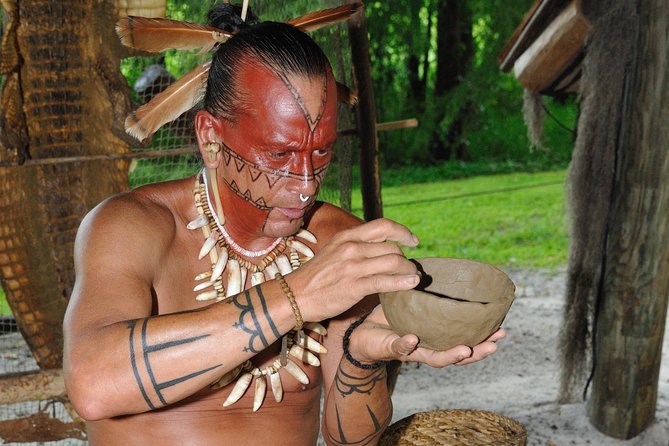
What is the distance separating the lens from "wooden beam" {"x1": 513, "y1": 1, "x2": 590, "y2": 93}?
3.59 meters

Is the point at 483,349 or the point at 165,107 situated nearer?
the point at 483,349

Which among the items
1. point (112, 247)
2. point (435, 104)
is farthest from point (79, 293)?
point (435, 104)

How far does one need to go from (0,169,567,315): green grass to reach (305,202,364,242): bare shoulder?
4302mm

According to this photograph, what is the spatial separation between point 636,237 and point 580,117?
25.9 inches

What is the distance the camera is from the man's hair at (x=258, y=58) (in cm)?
177

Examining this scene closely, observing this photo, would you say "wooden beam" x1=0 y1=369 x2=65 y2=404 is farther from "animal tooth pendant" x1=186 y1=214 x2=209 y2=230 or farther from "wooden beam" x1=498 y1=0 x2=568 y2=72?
"wooden beam" x1=498 y1=0 x2=568 y2=72

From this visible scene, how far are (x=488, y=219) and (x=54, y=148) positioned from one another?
21.2ft

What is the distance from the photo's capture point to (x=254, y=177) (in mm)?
1812

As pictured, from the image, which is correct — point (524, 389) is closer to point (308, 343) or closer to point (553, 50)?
point (553, 50)

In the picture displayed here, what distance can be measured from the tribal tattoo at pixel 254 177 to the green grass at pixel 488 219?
186 inches

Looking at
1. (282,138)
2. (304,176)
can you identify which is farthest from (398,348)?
(282,138)

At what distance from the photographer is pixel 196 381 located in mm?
1449

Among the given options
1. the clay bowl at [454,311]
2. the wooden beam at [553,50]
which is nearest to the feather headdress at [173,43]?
the clay bowl at [454,311]

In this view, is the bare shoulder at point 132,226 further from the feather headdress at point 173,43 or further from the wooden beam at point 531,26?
the wooden beam at point 531,26
